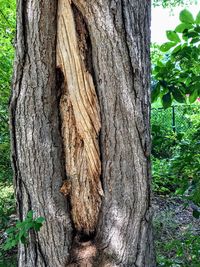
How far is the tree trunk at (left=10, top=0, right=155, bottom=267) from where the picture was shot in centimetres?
142

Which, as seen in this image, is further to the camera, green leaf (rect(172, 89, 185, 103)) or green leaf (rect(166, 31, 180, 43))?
green leaf (rect(172, 89, 185, 103))

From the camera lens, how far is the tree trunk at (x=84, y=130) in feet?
4.66

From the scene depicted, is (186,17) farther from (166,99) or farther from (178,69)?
(166,99)

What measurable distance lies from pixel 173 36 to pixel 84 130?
0.81 metres

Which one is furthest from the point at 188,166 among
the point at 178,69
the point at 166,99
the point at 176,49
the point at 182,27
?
the point at 182,27

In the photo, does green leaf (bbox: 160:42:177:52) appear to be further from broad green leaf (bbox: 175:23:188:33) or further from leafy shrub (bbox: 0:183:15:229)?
leafy shrub (bbox: 0:183:15:229)

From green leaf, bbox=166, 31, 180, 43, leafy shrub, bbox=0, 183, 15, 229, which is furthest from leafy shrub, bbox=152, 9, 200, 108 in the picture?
leafy shrub, bbox=0, 183, 15, 229

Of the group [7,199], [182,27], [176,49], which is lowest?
[7,199]

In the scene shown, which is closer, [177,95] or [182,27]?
[182,27]

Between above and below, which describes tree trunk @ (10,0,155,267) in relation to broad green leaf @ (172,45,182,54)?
below

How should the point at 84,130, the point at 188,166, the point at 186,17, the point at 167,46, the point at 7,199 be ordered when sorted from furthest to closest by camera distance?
the point at 7,199, the point at 188,166, the point at 167,46, the point at 186,17, the point at 84,130

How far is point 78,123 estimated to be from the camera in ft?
4.98

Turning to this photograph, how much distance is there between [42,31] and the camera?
142 cm

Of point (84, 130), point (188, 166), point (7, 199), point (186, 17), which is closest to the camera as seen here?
point (84, 130)
